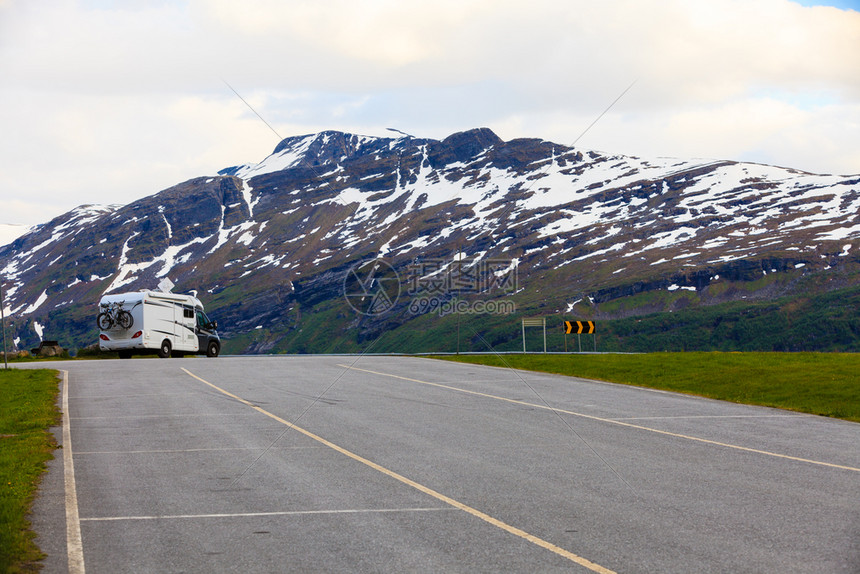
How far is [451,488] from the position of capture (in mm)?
10883

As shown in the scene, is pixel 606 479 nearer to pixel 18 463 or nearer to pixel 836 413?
pixel 18 463

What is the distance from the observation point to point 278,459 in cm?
1309

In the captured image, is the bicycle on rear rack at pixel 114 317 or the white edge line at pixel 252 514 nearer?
the white edge line at pixel 252 514

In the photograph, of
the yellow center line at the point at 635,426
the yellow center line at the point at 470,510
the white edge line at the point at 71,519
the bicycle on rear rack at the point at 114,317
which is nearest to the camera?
→ the yellow center line at the point at 470,510

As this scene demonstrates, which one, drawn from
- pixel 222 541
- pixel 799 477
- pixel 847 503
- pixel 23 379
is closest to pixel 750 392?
pixel 799 477

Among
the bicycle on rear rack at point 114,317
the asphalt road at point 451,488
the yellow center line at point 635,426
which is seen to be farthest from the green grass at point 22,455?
the bicycle on rear rack at point 114,317

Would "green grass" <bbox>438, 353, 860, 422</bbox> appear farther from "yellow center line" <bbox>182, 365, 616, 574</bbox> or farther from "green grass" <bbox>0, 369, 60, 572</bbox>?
"green grass" <bbox>0, 369, 60, 572</bbox>

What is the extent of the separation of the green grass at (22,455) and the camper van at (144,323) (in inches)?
652

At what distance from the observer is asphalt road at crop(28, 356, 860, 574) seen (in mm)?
7965

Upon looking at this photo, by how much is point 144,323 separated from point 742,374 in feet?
99.4

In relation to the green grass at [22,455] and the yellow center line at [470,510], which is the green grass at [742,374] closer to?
the yellow center line at [470,510]

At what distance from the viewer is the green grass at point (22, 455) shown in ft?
26.5

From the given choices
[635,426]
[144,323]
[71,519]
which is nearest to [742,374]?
[635,426]

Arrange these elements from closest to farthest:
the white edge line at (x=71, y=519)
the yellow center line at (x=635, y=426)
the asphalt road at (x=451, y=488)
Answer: the white edge line at (x=71, y=519), the asphalt road at (x=451, y=488), the yellow center line at (x=635, y=426)
